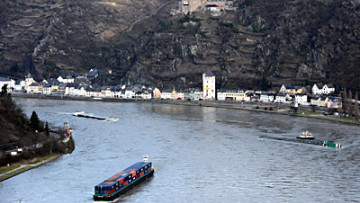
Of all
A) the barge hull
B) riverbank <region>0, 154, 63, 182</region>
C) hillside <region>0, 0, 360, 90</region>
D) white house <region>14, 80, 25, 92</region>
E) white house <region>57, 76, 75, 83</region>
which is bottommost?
the barge hull

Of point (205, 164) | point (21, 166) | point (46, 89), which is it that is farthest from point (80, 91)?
point (21, 166)

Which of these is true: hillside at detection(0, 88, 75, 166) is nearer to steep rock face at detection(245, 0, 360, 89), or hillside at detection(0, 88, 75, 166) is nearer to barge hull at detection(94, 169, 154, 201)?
barge hull at detection(94, 169, 154, 201)

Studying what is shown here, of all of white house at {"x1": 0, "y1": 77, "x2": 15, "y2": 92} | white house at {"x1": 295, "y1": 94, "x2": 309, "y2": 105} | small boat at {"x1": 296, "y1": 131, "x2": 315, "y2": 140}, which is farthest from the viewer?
white house at {"x1": 0, "y1": 77, "x2": 15, "y2": 92}

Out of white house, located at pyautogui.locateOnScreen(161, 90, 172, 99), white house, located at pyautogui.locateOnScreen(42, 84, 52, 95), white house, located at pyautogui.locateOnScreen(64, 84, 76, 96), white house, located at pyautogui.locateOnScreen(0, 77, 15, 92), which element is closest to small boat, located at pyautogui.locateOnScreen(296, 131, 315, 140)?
white house, located at pyautogui.locateOnScreen(161, 90, 172, 99)

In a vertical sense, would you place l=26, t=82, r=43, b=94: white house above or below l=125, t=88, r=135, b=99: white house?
above

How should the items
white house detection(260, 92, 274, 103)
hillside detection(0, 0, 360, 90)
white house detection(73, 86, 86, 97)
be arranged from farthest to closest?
white house detection(73, 86, 86, 97), hillside detection(0, 0, 360, 90), white house detection(260, 92, 274, 103)

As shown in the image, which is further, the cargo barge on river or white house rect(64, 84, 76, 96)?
white house rect(64, 84, 76, 96)
